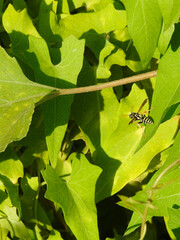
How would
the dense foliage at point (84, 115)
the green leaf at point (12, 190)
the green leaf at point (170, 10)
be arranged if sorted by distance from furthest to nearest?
1. the green leaf at point (12, 190)
2. the dense foliage at point (84, 115)
3. the green leaf at point (170, 10)

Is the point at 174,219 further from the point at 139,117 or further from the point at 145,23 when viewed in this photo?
the point at 145,23

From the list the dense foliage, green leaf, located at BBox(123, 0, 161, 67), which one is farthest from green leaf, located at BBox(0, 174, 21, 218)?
green leaf, located at BBox(123, 0, 161, 67)

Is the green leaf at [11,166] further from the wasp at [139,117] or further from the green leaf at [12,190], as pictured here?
the wasp at [139,117]

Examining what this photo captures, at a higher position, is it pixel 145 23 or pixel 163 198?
pixel 145 23

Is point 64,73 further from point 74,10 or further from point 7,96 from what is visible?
→ point 74,10

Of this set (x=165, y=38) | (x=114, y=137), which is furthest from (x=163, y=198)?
(x=165, y=38)

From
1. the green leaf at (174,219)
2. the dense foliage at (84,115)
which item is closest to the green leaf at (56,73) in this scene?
the dense foliage at (84,115)
